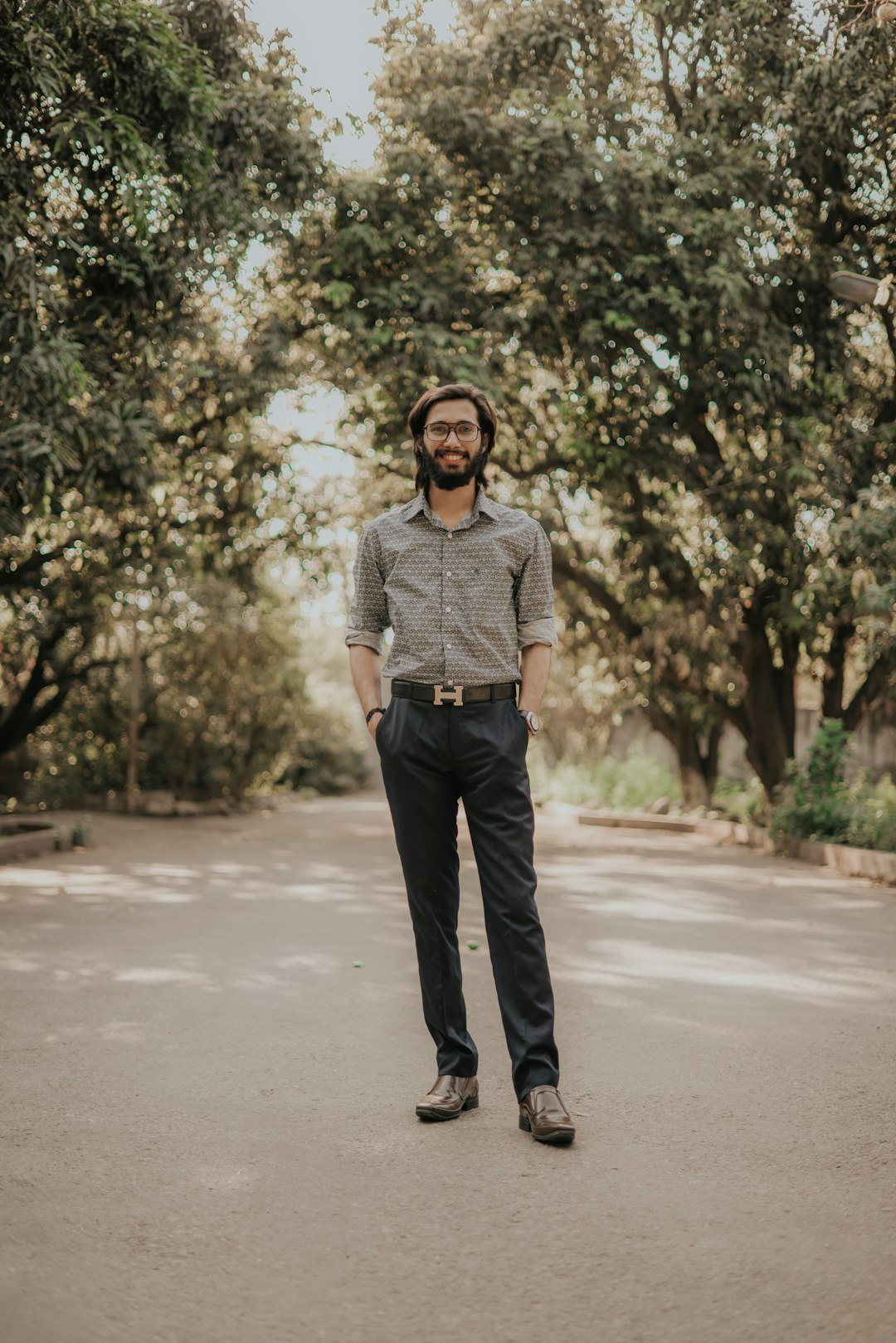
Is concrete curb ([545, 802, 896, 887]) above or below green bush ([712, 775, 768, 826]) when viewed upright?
below

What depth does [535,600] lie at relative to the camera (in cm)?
402

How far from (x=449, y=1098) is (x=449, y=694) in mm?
1247

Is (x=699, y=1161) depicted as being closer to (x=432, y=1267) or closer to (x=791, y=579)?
(x=432, y=1267)

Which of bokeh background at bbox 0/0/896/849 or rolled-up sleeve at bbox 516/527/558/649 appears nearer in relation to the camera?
rolled-up sleeve at bbox 516/527/558/649

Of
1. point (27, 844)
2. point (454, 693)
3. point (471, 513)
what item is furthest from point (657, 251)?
point (454, 693)

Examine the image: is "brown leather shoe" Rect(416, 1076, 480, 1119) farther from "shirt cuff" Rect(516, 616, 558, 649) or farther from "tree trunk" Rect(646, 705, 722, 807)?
"tree trunk" Rect(646, 705, 722, 807)

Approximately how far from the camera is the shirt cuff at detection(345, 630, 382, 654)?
415cm

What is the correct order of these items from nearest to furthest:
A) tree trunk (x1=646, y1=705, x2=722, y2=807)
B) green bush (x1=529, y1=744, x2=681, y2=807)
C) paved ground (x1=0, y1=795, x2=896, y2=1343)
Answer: paved ground (x1=0, y1=795, x2=896, y2=1343) < tree trunk (x1=646, y1=705, x2=722, y2=807) < green bush (x1=529, y1=744, x2=681, y2=807)

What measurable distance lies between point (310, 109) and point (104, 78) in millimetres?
3559

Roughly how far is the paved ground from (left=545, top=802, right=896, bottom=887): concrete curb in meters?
4.42

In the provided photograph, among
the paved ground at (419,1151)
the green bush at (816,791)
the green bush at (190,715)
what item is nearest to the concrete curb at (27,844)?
the paved ground at (419,1151)

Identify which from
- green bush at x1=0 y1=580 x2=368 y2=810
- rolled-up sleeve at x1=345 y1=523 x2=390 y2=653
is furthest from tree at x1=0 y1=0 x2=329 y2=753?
rolled-up sleeve at x1=345 y1=523 x2=390 y2=653

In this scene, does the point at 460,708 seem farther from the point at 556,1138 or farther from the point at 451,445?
the point at 556,1138

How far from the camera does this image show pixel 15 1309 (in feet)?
8.18
